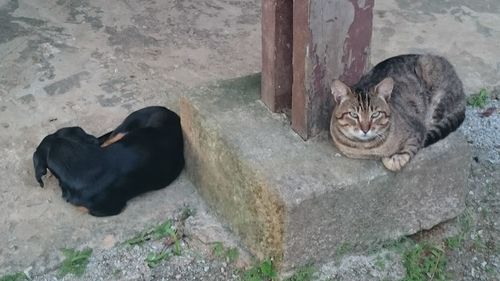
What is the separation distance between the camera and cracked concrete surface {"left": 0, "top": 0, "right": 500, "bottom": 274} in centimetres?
383

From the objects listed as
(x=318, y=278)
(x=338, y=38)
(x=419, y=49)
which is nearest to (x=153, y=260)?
(x=318, y=278)

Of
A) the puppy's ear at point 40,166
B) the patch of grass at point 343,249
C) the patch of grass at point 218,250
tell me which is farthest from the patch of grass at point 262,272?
the puppy's ear at point 40,166

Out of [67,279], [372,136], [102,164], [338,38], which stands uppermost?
[338,38]

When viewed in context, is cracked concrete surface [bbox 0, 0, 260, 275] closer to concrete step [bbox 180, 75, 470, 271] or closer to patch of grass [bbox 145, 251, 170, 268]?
patch of grass [bbox 145, 251, 170, 268]

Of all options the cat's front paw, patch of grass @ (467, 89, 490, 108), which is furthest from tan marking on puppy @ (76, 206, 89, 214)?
patch of grass @ (467, 89, 490, 108)

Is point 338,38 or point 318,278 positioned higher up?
point 338,38

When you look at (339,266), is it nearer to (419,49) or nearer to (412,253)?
(412,253)

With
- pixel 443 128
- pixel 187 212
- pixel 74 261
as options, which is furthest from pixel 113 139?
pixel 443 128

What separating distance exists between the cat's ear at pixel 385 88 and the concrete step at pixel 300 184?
1.11 feet

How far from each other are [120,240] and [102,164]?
0.44 m

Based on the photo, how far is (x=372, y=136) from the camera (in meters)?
3.27

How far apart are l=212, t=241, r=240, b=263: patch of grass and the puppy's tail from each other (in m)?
1.09

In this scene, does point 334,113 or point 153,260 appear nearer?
point 334,113

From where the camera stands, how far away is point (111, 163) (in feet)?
12.6
